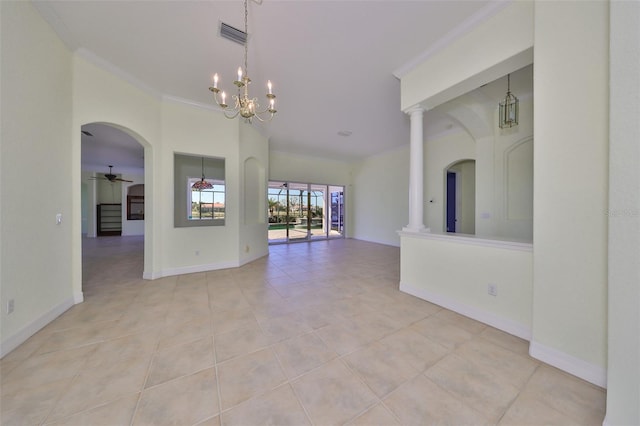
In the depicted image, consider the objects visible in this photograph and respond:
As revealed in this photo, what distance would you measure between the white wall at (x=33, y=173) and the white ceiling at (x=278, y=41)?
0.45 metres

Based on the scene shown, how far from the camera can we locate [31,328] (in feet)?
6.91

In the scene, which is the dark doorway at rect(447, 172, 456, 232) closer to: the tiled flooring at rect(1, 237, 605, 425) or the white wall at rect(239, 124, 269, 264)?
the tiled flooring at rect(1, 237, 605, 425)

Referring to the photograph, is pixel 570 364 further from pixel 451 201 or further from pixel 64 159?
pixel 451 201

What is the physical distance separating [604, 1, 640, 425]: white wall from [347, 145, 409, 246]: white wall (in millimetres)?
5474

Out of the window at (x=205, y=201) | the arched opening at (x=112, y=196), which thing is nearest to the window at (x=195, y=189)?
the window at (x=205, y=201)

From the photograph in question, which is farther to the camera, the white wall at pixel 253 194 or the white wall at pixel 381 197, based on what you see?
the white wall at pixel 381 197

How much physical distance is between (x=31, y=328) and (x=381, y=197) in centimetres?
770

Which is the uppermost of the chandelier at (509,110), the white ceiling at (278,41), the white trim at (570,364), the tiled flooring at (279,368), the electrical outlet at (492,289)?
the white ceiling at (278,41)

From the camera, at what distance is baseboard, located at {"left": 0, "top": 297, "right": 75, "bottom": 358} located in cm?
186

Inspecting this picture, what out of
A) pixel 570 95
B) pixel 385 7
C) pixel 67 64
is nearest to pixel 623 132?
pixel 570 95

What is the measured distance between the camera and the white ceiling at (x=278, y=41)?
2.20m

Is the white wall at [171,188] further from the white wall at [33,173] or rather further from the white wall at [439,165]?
the white wall at [439,165]

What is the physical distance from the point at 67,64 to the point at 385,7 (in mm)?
3672

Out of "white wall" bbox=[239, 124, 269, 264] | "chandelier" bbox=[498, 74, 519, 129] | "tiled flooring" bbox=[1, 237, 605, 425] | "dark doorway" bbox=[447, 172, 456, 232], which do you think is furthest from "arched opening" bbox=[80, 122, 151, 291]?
"dark doorway" bbox=[447, 172, 456, 232]
